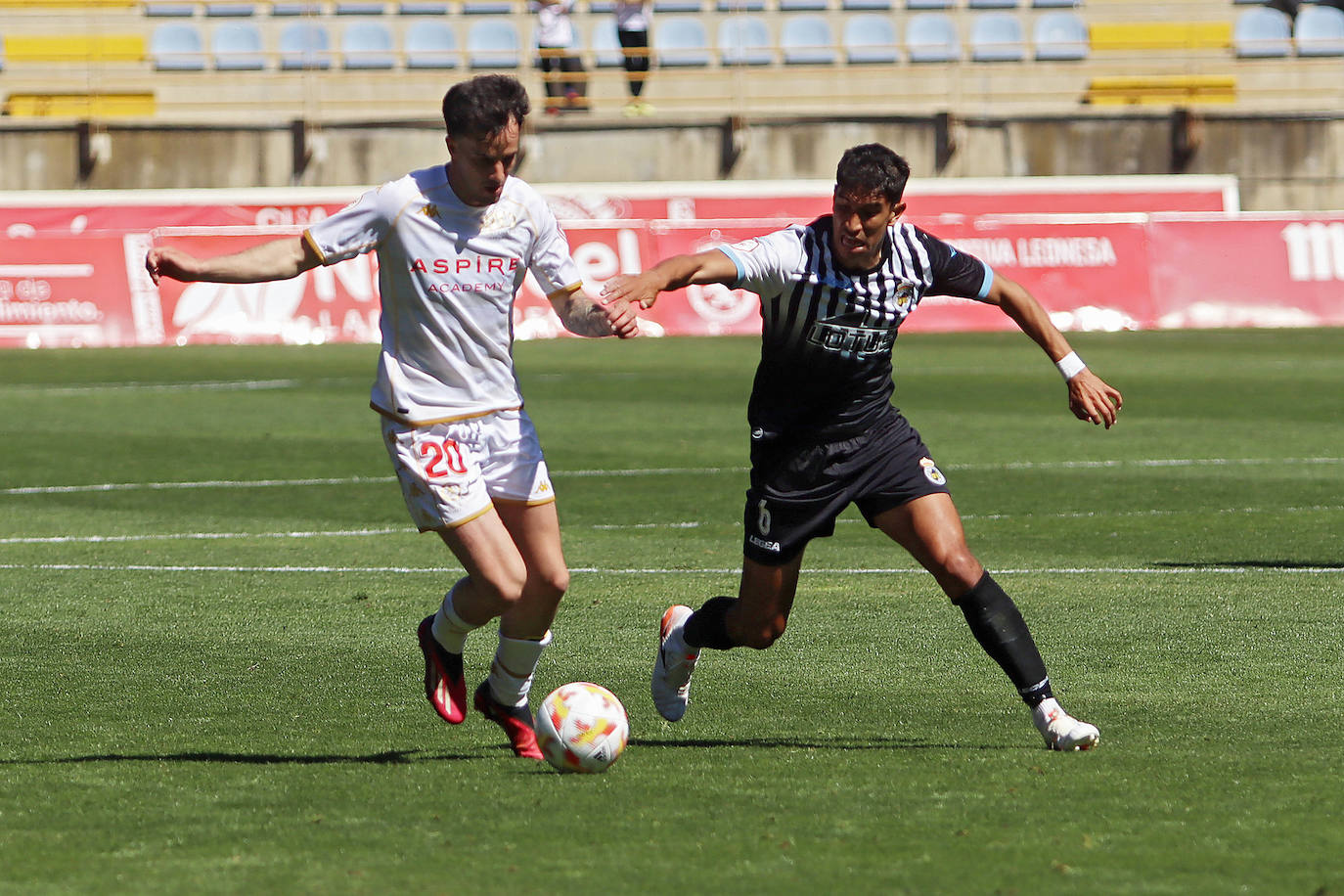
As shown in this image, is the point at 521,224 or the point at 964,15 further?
the point at 964,15

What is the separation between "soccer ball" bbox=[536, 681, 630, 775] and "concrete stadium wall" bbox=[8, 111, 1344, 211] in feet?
84.1

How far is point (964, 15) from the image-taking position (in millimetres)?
34312

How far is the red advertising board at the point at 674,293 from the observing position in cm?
2528

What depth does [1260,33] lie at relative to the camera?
33.7 metres

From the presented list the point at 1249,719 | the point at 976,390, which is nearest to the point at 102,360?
the point at 976,390

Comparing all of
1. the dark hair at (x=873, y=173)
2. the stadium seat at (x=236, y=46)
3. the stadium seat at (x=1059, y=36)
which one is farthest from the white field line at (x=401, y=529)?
the stadium seat at (x=1059, y=36)

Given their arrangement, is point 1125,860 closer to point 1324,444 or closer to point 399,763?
point 399,763

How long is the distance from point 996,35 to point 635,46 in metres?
6.50

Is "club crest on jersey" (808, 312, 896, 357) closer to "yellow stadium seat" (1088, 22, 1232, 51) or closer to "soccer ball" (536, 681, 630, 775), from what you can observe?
"soccer ball" (536, 681, 630, 775)

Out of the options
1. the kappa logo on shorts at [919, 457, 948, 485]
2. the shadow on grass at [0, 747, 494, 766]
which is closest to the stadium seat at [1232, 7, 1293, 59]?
the kappa logo on shorts at [919, 457, 948, 485]

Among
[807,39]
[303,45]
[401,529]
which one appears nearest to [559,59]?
[303,45]

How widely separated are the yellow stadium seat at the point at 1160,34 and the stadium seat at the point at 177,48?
15027 mm

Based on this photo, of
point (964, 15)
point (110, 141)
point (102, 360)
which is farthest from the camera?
point (964, 15)

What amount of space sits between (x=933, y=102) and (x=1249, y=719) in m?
27.3
